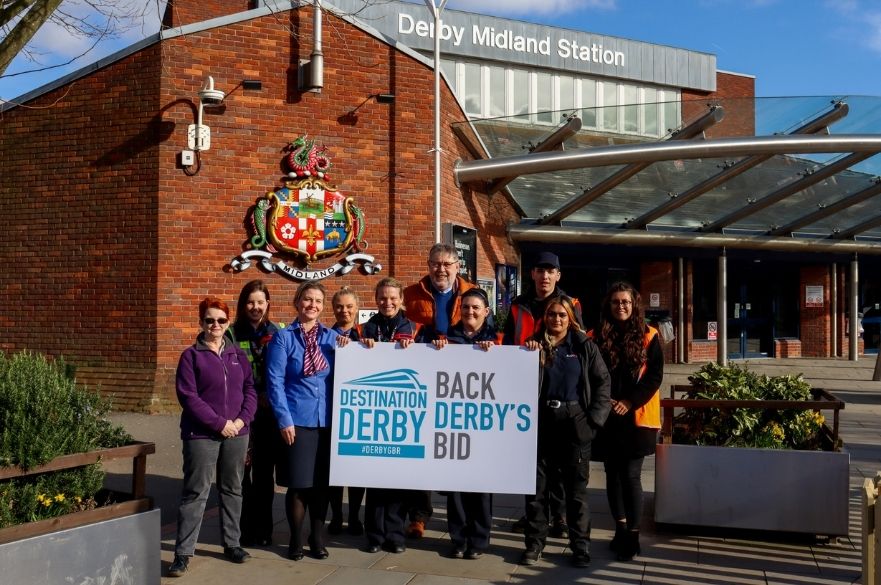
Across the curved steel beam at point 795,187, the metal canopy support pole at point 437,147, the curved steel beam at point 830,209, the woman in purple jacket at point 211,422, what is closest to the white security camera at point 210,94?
the metal canopy support pole at point 437,147

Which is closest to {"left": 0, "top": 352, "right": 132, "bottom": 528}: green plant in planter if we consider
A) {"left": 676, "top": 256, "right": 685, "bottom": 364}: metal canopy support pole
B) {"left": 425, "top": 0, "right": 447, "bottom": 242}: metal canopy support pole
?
{"left": 425, "top": 0, "right": 447, "bottom": 242}: metal canopy support pole

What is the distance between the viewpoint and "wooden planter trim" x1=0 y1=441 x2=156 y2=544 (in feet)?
13.2

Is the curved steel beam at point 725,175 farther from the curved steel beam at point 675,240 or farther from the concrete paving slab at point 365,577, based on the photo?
the concrete paving slab at point 365,577

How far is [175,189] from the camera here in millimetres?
10984

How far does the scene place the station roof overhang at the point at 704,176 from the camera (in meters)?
13.4

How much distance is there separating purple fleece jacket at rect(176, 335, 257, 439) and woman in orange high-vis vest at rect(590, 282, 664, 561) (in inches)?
90.1

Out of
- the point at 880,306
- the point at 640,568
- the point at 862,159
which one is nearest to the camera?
the point at 640,568

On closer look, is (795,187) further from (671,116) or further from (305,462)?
(305,462)

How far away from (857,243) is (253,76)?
1576 cm

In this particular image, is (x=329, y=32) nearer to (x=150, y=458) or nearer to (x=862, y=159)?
(x=150, y=458)

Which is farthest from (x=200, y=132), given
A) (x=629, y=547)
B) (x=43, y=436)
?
(x=629, y=547)

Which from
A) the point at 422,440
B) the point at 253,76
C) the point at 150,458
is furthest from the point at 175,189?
the point at 422,440

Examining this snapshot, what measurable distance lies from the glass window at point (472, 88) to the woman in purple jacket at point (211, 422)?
26150 millimetres

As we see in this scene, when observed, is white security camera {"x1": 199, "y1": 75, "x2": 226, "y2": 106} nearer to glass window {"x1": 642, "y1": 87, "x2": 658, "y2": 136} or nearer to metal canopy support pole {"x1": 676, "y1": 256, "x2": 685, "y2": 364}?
glass window {"x1": 642, "y1": 87, "x2": 658, "y2": 136}
